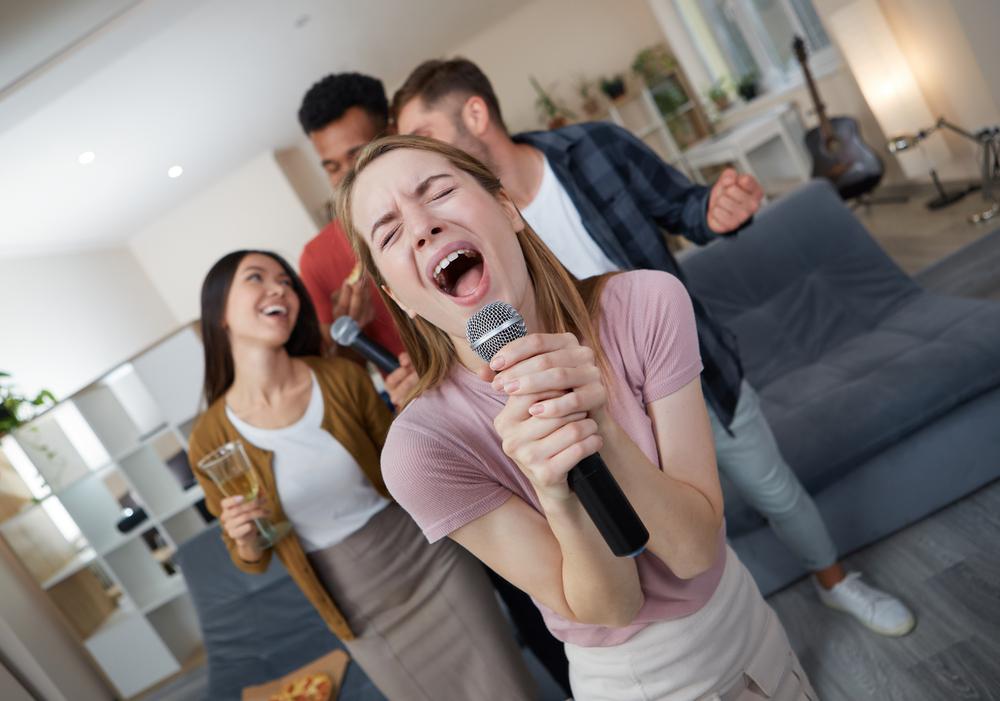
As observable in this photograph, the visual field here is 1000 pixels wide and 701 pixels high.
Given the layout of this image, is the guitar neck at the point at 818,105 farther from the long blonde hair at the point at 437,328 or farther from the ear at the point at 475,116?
the long blonde hair at the point at 437,328

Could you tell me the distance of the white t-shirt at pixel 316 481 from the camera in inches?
62.3

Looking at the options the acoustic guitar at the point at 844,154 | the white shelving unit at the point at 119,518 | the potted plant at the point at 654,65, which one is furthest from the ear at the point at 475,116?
the potted plant at the point at 654,65

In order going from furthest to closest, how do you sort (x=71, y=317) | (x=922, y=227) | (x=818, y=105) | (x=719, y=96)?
(x=719, y=96)
(x=71, y=317)
(x=818, y=105)
(x=922, y=227)

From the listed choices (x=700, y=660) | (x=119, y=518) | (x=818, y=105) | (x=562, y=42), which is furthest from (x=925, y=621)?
(x=562, y=42)

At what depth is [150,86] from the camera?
447cm

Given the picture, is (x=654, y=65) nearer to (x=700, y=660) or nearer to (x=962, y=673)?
(x=962, y=673)

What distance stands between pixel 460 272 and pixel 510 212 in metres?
0.15

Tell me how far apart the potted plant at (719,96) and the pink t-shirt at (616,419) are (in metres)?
7.17

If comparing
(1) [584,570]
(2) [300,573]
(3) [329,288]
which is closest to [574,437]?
(1) [584,570]

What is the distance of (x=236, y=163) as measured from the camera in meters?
7.43

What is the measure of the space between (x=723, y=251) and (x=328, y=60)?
4.35m

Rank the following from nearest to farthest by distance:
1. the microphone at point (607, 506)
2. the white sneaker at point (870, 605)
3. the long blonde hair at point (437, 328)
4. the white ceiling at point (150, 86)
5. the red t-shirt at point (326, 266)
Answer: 1. the microphone at point (607, 506)
2. the long blonde hair at point (437, 328)
3. the white sneaker at point (870, 605)
4. the red t-shirt at point (326, 266)
5. the white ceiling at point (150, 86)

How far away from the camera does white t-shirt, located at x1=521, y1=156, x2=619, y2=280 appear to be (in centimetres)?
155

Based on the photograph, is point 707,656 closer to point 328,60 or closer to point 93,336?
point 328,60
